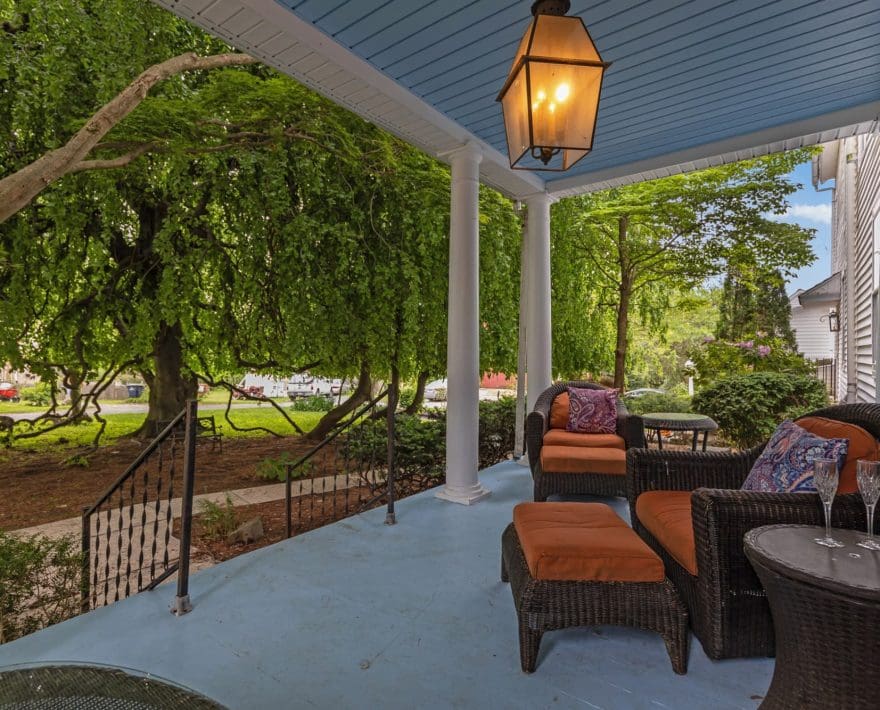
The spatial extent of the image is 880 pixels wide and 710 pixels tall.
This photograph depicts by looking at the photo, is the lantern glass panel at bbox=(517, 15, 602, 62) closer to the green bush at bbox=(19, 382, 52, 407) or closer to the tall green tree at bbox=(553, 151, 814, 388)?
the tall green tree at bbox=(553, 151, 814, 388)

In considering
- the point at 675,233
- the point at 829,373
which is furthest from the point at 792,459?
the point at 829,373

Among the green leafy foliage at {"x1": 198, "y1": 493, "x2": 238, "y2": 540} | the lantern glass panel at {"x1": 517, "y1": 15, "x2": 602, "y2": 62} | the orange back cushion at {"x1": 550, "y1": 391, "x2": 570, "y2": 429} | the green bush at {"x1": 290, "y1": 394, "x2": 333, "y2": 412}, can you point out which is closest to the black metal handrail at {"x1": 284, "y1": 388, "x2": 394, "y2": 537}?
the green leafy foliage at {"x1": 198, "y1": 493, "x2": 238, "y2": 540}

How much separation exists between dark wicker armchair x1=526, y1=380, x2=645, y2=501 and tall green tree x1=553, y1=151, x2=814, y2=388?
3.15m

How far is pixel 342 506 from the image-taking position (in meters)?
5.07

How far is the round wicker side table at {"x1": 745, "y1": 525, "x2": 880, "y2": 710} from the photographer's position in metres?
1.21

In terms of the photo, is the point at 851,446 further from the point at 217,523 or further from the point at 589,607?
the point at 217,523

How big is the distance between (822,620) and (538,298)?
3.88 m

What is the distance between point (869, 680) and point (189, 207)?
570 centimetres

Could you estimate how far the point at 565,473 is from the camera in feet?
Result: 11.4

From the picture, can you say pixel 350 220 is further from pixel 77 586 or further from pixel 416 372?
pixel 77 586

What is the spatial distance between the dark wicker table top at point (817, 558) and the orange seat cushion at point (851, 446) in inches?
13.5

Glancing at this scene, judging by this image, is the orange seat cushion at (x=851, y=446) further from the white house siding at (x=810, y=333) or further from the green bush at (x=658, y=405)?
the white house siding at (x=810, y=333)

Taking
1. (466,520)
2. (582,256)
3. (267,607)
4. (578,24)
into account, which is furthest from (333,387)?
(578,24)

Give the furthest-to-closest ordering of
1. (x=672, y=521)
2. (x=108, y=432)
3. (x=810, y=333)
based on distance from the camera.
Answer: (x=810, y=333) → (x=108, y=432) → (x=672, y=521)
